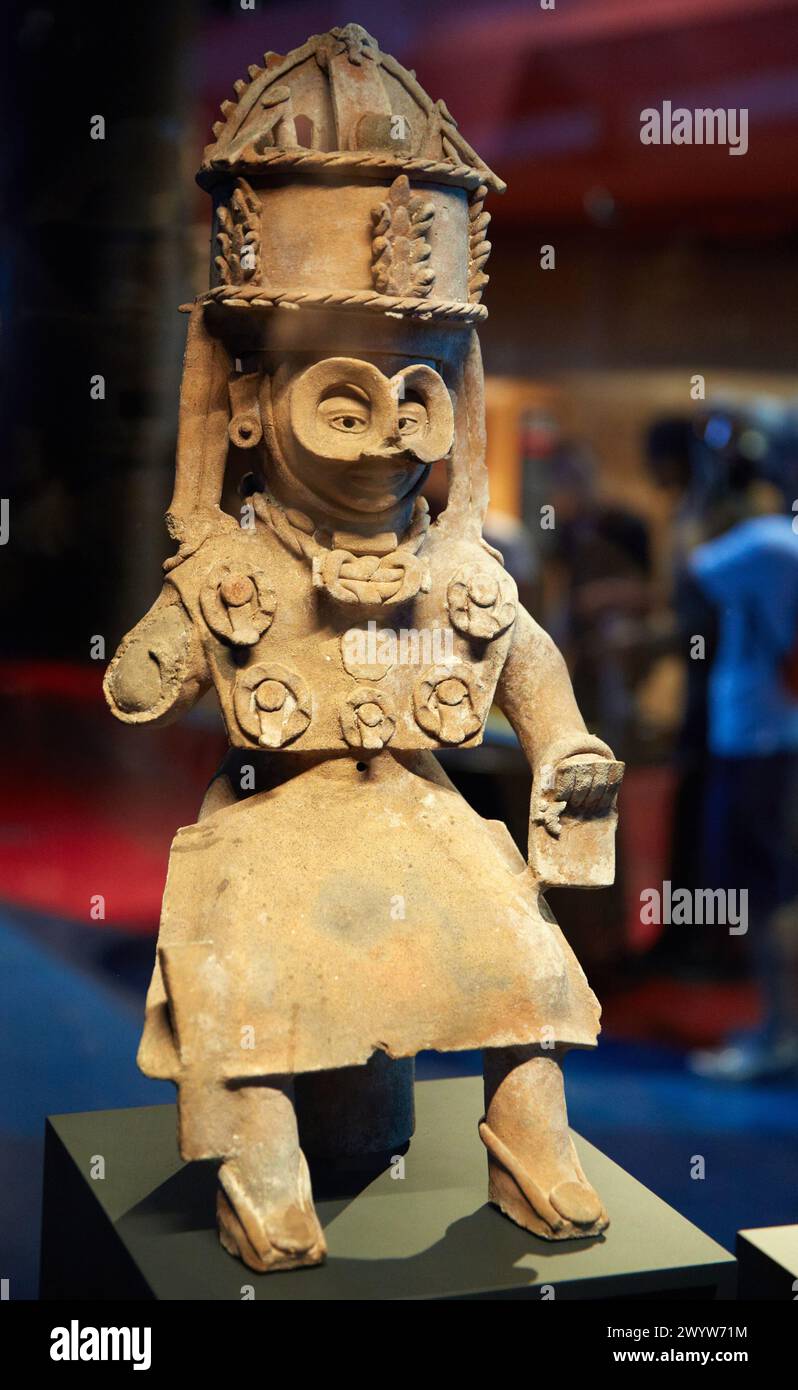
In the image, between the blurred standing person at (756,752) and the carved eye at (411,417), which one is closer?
the carved eye at (411,417)

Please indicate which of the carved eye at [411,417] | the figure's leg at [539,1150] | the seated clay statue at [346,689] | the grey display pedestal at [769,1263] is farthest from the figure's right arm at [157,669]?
the grey display pedestal at [769,1263]

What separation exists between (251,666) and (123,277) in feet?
4.13

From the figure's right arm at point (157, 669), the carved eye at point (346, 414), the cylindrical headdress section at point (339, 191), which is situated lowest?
the figure's right arm at point (157, 669)

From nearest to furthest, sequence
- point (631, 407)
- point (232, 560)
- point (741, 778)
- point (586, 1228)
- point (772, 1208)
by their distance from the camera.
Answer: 1. point (586, 1228)
2. point (232, 560)
3. point (772, 1208)
4. point (631, 407)
5. point (741, 778)

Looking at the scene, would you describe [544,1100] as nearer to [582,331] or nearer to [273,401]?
[273,401]

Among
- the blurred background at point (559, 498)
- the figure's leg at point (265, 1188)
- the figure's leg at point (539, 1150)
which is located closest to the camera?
the figure's leg at point (265, 1188)

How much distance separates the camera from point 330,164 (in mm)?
2715

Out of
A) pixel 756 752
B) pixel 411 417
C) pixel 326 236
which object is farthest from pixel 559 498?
pixel 326 236

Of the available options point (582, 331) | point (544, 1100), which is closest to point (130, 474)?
point (582, 331)

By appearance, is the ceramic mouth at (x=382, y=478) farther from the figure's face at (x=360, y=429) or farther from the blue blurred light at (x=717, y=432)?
the blue blurred light at (x=717, y=432)

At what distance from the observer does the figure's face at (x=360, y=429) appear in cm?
273

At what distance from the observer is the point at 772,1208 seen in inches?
159

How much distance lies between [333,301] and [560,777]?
87 cm

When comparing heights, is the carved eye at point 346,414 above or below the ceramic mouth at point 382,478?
above
